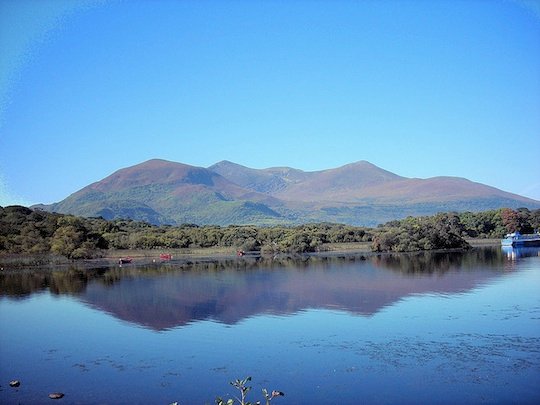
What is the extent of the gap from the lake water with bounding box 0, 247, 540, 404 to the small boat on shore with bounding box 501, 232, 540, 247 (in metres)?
39.4

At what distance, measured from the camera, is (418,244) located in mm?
76750

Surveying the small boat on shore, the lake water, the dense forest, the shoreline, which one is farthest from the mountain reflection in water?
the small boat on shore

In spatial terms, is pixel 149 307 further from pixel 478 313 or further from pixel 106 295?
pixel 478 313

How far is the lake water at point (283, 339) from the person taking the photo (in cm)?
1694

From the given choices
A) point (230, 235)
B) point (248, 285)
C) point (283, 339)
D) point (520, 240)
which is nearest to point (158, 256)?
point (230, 235)

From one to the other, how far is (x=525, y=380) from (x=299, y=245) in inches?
2603

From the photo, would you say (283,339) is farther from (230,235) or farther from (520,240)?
(520,240)

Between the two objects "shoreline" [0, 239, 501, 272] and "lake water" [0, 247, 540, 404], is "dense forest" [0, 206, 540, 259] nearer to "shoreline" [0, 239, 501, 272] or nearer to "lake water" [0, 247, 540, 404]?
"shoreline" [0, 239, 501, 272]

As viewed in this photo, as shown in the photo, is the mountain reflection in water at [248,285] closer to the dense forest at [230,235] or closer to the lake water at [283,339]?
the lake water at [283,339]

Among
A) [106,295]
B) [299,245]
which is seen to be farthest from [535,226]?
[106,295]

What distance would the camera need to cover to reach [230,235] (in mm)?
90438

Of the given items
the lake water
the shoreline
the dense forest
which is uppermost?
the dense forest

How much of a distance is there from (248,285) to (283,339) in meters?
17.9

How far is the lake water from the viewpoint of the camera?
55.6ft
